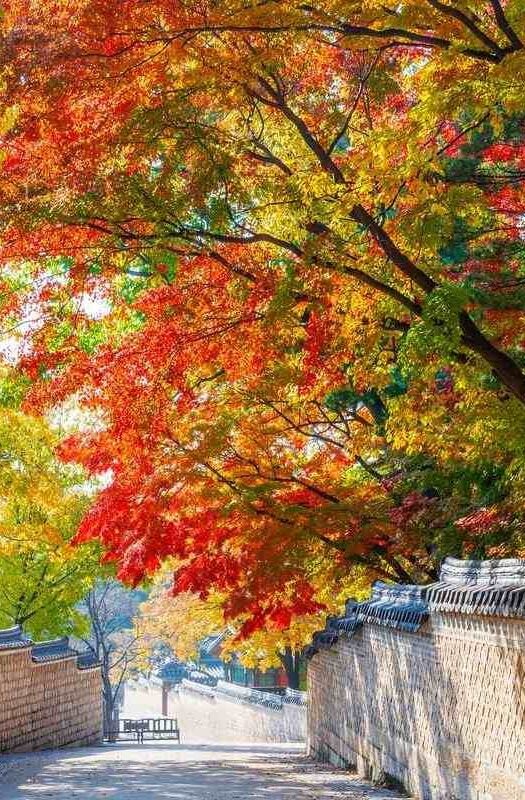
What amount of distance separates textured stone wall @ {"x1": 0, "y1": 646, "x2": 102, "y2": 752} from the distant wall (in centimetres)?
726

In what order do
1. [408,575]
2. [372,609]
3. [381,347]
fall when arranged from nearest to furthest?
[381,347] → [372,609] → [408,575]

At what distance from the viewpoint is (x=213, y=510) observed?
16.0 metres

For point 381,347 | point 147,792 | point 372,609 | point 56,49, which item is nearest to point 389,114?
point 381,347

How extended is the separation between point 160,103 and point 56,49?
1.17m

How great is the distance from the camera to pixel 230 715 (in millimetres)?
53031

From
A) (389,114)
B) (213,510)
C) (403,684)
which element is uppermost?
(389,114)

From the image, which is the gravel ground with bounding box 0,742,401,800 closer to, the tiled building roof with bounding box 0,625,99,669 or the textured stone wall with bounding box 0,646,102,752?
the textured stone wall with bounding box 0,646,102,752

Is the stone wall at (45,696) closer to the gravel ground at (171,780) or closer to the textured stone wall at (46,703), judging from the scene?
the textured stone wall at (46,703)

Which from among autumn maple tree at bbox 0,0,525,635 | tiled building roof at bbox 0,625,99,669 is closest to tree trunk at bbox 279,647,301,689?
tiled building roof at bbox 0,625,99,669

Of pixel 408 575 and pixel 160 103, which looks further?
pixel 408 575

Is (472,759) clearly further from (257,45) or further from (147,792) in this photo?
(257,45)

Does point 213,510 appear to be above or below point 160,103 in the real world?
below

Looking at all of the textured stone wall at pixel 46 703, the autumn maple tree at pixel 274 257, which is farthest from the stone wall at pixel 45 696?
the autumn maple tree at pixel 274 257

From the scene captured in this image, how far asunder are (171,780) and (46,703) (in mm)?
12526
